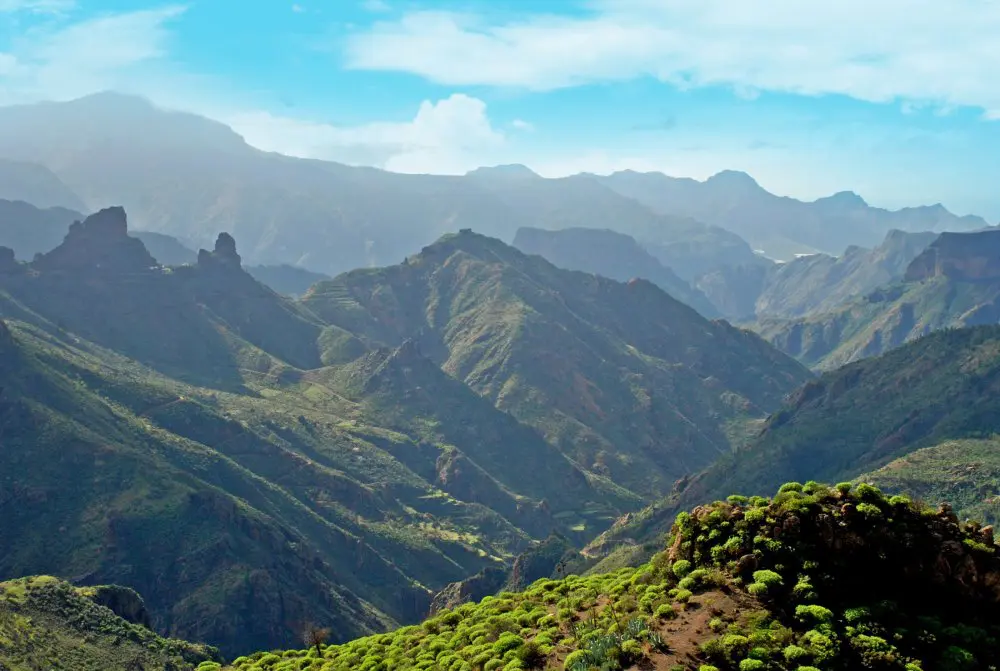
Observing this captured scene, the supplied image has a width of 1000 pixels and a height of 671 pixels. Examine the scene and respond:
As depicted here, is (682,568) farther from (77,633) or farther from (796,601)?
(77,633)

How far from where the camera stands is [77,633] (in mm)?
115312

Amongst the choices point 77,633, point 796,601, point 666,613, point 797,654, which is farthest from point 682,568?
point 77,633

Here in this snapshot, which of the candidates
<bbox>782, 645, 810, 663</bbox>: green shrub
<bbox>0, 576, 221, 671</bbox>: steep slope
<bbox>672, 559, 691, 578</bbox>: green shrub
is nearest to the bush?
<bbox>672, 559, 691, 578</bbox>: green shrub

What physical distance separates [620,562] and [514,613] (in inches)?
5479

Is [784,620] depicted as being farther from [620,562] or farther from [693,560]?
[620,562]

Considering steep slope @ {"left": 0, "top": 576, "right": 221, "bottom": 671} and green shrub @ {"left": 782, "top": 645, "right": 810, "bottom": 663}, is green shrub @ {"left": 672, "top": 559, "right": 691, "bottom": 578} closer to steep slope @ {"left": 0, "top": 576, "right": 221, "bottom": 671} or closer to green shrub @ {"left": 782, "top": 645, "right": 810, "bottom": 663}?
green shrub @ {"left": 782, "top": 645, "right": 810, "bottom": 663}

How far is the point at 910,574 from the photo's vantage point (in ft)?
162

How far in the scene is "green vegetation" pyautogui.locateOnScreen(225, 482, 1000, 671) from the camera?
150ft

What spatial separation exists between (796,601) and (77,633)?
319 feet

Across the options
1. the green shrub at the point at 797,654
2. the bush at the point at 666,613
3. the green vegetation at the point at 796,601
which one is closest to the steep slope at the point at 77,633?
the green vegetation at the point at 796,601

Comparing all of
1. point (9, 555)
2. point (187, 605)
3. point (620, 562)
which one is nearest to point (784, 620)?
point (620, 562)

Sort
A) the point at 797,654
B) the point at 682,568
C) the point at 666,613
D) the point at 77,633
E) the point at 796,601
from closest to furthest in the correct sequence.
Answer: the point at 797,654
the point at 796,601
the point at 666,613
the point at 682,568
the point at 77,633

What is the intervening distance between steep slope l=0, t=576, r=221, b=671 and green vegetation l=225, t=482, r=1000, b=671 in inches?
2667

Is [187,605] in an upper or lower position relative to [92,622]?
lower
